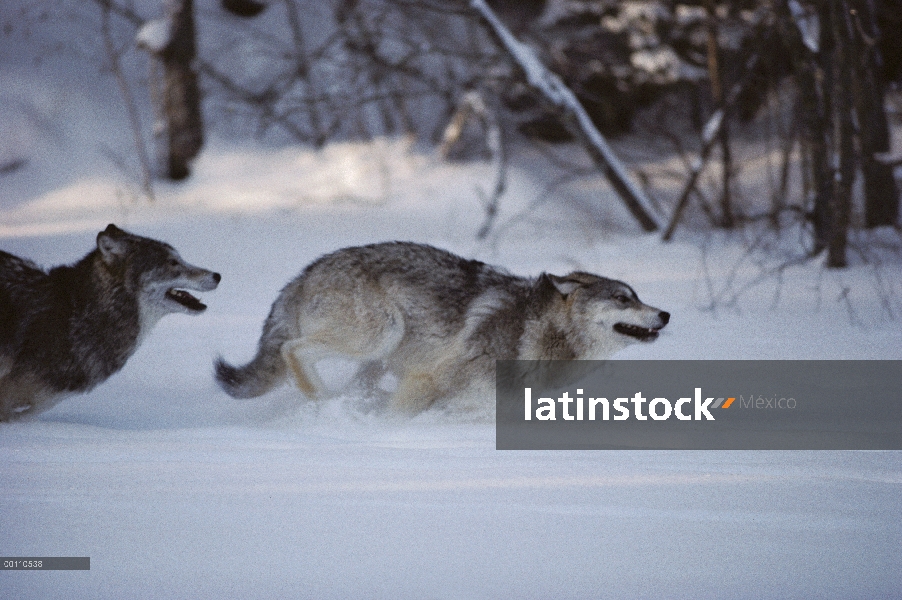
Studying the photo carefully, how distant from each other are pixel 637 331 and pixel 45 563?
10.3 ft

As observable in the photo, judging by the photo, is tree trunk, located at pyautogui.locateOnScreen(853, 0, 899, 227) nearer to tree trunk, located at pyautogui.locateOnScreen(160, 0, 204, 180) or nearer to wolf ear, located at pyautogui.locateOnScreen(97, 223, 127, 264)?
wolf ear, located at pyautogui.locateOnScreen(97, 223, 127, 264)

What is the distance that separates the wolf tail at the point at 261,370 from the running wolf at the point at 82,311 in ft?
1.45

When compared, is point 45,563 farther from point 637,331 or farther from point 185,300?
point 637,331

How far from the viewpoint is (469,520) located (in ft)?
9.23

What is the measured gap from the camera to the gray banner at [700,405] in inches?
152

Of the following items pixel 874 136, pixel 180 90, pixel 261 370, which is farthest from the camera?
pixel 180 90

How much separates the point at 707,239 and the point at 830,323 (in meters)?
3.10

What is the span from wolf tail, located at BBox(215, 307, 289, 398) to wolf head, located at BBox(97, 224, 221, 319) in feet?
1.43

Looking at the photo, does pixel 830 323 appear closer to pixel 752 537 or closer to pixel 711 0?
pixel 752 537

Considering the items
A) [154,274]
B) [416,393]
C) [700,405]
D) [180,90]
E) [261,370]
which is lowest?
[180,90]

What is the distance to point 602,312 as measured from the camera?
4383 millimetres

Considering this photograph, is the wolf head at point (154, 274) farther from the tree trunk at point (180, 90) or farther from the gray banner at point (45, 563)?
the tree trunk at point (180, 90)

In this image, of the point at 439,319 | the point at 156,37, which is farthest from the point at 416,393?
the point at 156,37

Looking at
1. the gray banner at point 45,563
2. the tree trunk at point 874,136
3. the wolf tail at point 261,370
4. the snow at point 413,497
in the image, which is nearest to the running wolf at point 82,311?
the snow at point 413,497
